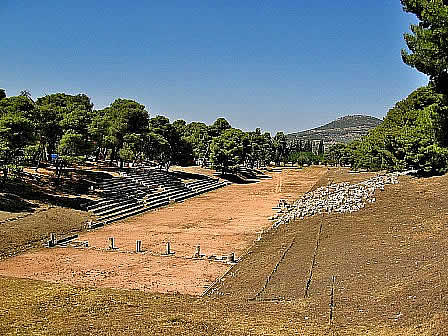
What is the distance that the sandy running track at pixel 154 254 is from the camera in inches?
745

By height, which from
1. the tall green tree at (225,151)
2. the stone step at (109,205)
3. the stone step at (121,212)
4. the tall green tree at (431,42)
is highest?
the tall green tree at (431,42)

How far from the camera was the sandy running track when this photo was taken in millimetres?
18922

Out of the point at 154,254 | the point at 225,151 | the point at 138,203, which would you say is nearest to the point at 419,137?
the point at 154,254

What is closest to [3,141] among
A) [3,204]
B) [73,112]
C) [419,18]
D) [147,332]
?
[3,204]

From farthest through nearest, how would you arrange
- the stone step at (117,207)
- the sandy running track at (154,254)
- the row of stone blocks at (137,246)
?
the stone step at (117,207) → the row of stone blocks at (137,246) → the sandy running track at (154,254)

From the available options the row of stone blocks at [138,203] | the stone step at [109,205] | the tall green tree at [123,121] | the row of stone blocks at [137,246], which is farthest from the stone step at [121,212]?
the tall green tree at [123,121]

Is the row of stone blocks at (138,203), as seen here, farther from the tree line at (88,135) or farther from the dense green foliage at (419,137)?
the dense green foliage at (419,137)

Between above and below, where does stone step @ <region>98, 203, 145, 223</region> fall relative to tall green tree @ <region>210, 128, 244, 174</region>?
below

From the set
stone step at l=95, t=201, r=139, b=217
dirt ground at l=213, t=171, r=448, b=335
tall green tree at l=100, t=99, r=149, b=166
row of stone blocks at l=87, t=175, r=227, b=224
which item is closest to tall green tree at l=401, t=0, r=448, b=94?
dirt ground at l=213, t=171, r=448, b=335

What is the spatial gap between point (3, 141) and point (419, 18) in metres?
27.0

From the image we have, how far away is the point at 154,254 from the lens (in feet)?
78.2

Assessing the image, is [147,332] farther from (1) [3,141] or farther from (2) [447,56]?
(1) [3,141]

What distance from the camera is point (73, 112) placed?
Answer: 42031 millimetres

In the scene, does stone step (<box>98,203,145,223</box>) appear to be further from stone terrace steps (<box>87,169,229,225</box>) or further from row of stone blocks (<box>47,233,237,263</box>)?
row of stone blocks (<box>47,233,237,263</box>)
